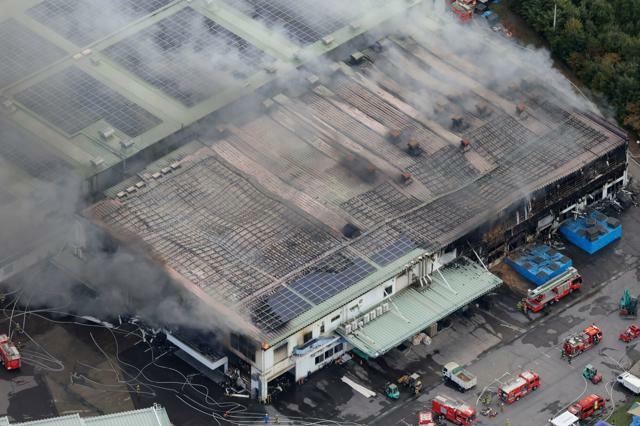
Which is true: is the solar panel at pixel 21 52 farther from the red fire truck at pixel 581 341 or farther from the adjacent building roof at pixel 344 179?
the red fire truck at pixel 581 341

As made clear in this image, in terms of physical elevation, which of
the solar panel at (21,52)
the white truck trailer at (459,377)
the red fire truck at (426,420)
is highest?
the solar panel at (21,52)

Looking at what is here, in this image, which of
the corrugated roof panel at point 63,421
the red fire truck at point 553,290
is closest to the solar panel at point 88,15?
the corrugated roof panel at point 63,421

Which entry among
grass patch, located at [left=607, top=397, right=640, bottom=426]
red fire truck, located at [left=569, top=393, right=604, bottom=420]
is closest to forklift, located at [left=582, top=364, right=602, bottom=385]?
red fire truck, located at [left=569, top=393, right=604, bottom=420]

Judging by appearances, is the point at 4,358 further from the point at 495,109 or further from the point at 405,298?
the point at 495,109

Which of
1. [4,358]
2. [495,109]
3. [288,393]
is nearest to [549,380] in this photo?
[288,393]

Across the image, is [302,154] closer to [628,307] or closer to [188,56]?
[188,56]

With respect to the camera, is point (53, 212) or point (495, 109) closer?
point (53, 212)
